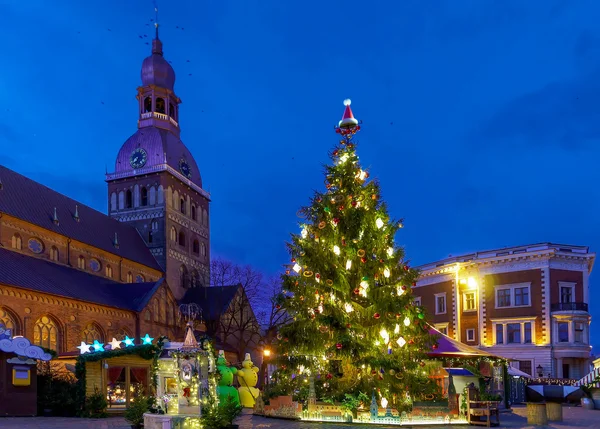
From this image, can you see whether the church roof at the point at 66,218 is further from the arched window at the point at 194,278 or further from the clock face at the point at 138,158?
the clock face at the point at 138,158

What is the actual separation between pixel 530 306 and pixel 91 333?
98.2 ft

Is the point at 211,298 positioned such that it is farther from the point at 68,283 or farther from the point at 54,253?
the point at 68,283

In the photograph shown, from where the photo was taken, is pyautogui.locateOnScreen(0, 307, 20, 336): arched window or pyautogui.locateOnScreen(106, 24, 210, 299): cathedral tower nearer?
pyautogui.locateOnScreen(0, 307, 20, 336): arched window

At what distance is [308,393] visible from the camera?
66.8ft

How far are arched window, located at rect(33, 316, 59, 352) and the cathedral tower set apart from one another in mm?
21602

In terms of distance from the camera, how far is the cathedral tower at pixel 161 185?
200 feet

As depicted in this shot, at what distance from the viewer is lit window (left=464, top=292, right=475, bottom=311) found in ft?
152

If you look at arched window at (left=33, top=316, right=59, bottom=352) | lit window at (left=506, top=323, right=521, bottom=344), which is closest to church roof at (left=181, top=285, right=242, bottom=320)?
arched window at (left=33, top=316, right=59, bottom=352)

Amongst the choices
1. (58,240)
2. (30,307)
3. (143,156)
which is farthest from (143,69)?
(30,307)

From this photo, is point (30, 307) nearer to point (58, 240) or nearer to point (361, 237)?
point (58, 240)

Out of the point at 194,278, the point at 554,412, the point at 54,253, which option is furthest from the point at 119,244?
the point at 554,412

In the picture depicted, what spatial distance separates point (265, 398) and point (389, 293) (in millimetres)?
6807

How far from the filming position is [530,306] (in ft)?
142

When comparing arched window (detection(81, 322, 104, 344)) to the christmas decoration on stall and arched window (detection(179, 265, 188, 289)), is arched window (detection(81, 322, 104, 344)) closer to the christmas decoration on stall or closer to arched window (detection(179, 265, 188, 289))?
the christmas decoration on stall
